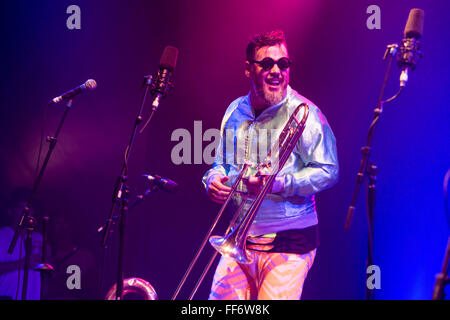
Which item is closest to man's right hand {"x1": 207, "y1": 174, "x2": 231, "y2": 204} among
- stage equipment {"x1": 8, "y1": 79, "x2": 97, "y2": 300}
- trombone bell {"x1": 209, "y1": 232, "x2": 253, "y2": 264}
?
trombone bell {"x1": 209, "y1": 232, "x2": 253, "y2": 264}

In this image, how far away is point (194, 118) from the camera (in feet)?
16.5

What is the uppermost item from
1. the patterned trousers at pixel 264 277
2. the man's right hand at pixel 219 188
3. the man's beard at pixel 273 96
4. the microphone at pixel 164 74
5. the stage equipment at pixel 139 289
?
the microphone at pixel 164 74

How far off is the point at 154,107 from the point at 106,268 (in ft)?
8.46

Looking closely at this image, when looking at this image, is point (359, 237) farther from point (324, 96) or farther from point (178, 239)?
point (178, 239)

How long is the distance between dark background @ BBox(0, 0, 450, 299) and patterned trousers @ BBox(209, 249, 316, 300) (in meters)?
1.43

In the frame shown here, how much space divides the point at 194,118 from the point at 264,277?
2.28m

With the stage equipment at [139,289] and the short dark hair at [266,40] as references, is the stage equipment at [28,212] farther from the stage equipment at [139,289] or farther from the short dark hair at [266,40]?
the short dark hair at [266,40]

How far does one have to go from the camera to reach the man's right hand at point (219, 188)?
11.2ft

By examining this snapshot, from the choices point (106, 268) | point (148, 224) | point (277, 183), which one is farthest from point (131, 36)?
point (277, 183)

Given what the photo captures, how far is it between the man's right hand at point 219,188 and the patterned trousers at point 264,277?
1.41 ft

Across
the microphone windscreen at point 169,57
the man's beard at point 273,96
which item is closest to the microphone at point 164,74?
the microphone windscreen at point 169,57

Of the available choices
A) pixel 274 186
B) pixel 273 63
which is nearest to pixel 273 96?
pixel 273 63

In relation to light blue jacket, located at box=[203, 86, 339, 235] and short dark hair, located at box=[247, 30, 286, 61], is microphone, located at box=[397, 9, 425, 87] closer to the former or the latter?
light blue jacket, located at box=[203, 86, 339, 235]

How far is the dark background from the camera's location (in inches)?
168
